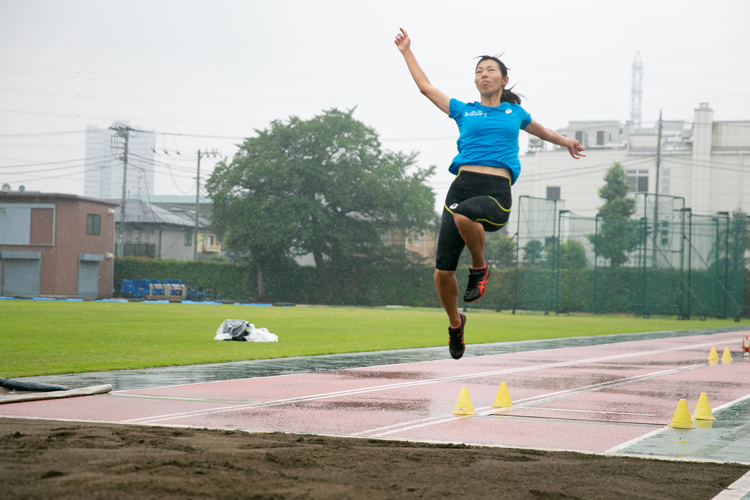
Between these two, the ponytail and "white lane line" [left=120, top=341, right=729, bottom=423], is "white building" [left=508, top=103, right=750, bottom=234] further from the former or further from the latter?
the ponytail

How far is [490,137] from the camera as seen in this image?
5812 millimetres

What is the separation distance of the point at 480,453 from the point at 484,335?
17708mm

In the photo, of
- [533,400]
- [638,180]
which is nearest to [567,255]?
[638,180]

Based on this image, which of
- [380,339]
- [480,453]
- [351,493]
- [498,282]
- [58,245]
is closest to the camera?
[351,493]

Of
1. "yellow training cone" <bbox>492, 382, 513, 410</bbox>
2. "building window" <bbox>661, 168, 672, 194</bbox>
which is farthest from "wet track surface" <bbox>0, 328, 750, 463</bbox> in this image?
"building window" <bbox>661, 168, 672, 194</bbox>

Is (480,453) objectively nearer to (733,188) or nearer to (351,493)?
(351,493)

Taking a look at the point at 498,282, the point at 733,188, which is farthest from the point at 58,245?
the point at 733,188

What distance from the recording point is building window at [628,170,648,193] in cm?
6197

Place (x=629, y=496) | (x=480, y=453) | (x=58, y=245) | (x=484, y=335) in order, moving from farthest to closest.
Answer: (x=58, y=245) → (x=484, y=335) → (x=480, y=453) → (x=629, y=496)

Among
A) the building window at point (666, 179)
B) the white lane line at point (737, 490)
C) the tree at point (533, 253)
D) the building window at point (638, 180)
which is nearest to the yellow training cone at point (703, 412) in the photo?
the white lane line at point (737, 490)

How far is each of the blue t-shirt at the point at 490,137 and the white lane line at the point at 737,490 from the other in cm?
244

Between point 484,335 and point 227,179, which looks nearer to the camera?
point 484,335

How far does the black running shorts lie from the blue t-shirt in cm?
11

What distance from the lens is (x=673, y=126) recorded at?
218ft
